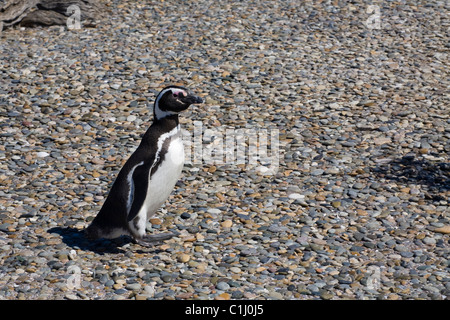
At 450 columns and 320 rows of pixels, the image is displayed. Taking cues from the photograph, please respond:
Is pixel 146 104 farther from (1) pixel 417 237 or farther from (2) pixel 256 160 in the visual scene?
(1) pixel 417 237

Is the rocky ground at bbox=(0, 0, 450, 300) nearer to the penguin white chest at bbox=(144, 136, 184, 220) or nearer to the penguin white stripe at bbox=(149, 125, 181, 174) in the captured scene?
the penguin white chest at bbox=(144, 136, 184, 220)

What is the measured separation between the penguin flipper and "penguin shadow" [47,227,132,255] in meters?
0.36

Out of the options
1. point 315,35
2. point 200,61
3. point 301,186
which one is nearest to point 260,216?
point 301,186

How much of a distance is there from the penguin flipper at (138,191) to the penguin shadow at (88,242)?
361 mm

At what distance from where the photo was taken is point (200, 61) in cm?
1044

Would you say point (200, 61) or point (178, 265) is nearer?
point (178, 265)

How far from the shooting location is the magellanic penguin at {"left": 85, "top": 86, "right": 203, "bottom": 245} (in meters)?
6.12

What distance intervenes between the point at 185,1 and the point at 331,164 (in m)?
5.67

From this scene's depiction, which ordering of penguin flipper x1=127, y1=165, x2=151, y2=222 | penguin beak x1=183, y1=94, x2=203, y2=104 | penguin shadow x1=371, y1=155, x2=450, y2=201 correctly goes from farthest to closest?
penguin shadow x1=371, y1=155, x2=450, y2=201 < penguin beak x1=183, y1=94, x2=203, y2=104 < penguin flipper x1=127, y1=165, x2=151, y2=222

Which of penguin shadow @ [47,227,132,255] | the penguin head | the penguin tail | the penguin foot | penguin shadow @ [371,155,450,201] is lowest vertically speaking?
penguin shadow @ [47,227,132,255]

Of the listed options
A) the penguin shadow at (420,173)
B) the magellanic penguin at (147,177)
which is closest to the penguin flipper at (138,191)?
the magellanic penguin at (147,177)

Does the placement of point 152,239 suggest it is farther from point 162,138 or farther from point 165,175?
point 162,138

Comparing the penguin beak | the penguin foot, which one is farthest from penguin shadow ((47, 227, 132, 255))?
the penguin beak

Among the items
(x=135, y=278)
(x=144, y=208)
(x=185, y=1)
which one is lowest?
(x=135, y=278)
